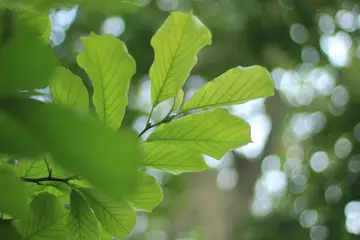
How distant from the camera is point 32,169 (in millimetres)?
274

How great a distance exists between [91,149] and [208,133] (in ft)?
0.54

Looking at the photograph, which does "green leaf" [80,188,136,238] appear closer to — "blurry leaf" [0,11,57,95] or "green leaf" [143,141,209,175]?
"green leaf" [143,141,209,175]

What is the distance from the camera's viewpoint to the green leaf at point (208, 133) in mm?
258

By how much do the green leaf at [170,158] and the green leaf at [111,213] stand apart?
0.10 ft

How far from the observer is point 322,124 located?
6.79ft

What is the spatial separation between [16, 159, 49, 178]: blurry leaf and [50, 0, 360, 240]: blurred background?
109 centimetres

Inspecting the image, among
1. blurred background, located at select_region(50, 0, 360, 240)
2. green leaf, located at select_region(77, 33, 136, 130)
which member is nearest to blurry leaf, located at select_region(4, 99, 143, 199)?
green leaf, located at select_region(77, 33, 136, 130)

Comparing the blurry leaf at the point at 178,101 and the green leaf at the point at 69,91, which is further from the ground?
the green leaf at the point at 69,91

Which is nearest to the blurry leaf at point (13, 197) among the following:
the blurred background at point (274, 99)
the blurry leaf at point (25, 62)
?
the blurry leaf at point (25, 62)

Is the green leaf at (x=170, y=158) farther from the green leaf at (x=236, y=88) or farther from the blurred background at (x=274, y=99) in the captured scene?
the blurred background at (x=274, y=99)

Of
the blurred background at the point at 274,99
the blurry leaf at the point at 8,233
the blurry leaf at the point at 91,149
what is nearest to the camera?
the blurry leaf at the point at 91,149

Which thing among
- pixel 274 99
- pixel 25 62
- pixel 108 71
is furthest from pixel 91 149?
pixel 274 99

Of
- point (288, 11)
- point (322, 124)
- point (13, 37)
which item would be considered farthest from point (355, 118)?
point (13, 37)

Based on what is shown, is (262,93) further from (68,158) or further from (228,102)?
(68,158)
